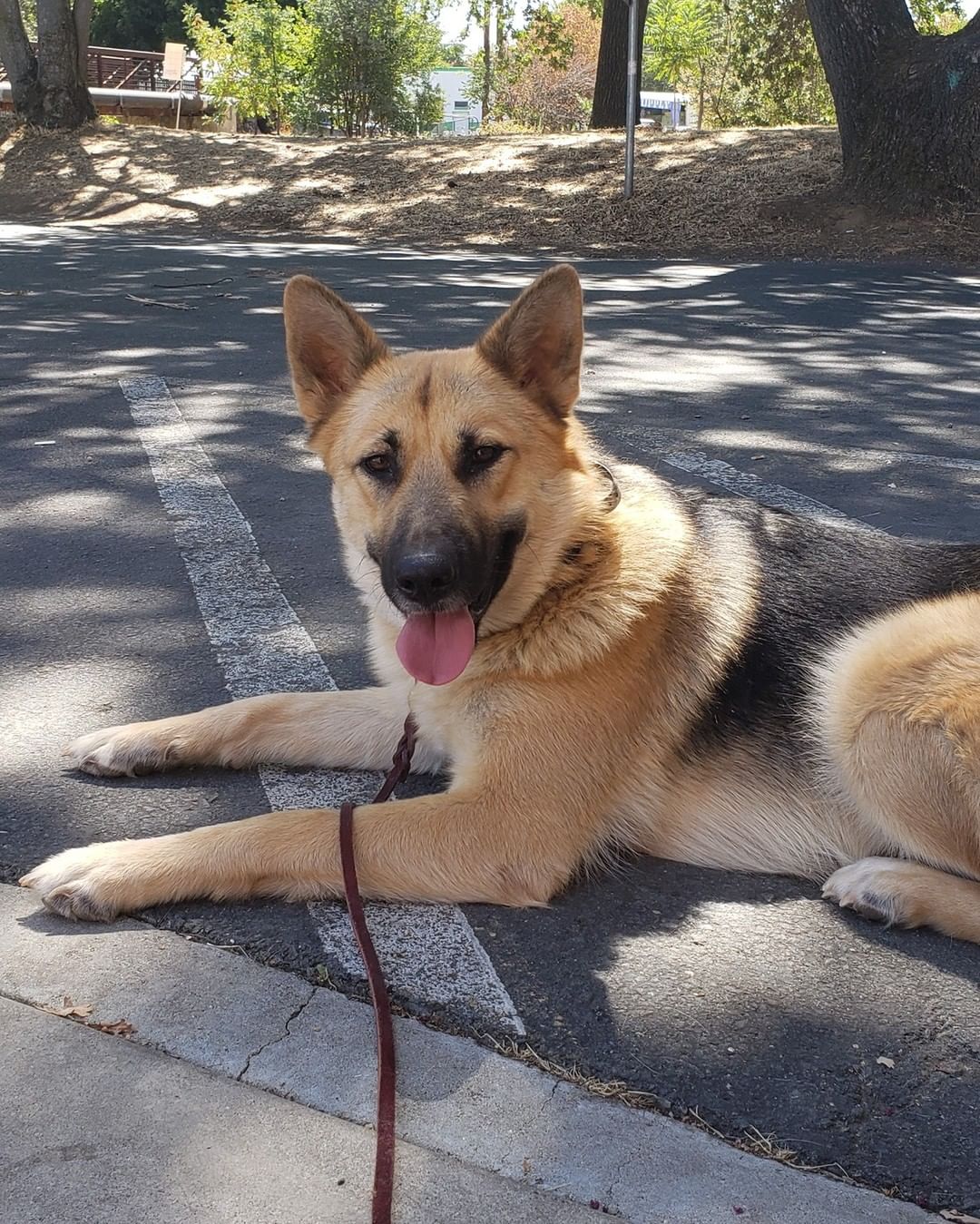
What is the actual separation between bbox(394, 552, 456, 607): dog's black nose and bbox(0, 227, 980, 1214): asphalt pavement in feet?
2.61

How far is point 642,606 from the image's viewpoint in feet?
11.2

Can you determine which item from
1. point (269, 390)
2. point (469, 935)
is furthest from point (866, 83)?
point (469, 935)

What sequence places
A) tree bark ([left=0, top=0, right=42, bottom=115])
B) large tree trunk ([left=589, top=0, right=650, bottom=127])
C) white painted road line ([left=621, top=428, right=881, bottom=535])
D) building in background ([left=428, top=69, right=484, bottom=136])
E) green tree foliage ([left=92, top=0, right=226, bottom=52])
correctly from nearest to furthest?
1. white painted road line ([left=621, top=428, right=881, bottom=535])
2. tree bark ([left=0, top=0, right=42, bottom=115])
3. large tree trunk ([left=589, top=0, right=650, bottom=127])
4. green tree foliage ([left=92, top=0, right=226, bottom=52])
5. building in background ([left=428, top=69, right=484, bottom=136])

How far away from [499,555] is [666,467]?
11.0 feet

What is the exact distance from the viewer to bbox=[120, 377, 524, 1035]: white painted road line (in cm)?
272

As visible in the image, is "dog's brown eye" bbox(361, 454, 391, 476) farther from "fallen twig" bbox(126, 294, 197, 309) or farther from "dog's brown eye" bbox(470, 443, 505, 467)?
"fallen twig" bbox(126, 294, 197, 309)

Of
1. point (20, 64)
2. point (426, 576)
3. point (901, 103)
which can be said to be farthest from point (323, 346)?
point (20, 64)

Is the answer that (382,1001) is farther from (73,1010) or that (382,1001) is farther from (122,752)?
(122,752)

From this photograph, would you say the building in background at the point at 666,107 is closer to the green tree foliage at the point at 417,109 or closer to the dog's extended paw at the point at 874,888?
the green tree foliage at the point at 417,109

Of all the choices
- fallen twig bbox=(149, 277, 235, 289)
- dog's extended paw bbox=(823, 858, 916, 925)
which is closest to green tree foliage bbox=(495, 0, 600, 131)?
fallen twig bbox=(149, 277, 235, 289)

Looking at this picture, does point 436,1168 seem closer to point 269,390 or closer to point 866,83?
point 269,390

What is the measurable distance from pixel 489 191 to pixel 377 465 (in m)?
17.5

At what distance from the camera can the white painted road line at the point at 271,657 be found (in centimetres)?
272

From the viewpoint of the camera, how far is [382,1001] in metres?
2.54
